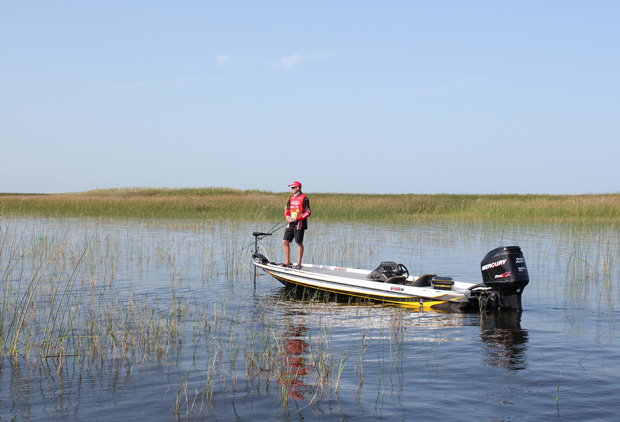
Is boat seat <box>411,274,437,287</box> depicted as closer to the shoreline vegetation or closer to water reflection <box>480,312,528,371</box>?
water reflection <box>480,312,528,371</box>

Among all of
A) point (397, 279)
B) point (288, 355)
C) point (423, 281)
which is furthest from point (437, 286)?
point (288, 355)

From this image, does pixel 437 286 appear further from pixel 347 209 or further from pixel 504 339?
pixel 347 209

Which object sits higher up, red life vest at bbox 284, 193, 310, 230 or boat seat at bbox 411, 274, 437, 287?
red life vest at bbox 284, 193, 310, 230

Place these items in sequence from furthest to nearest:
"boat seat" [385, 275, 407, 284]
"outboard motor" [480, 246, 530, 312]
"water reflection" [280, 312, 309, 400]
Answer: "boat seat" [385, 275, 407, 284]
"outboard motor" [480, 246, 530, 312]
"water reflection" [280, 312, 309, 400]

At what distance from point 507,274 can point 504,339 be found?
151 cm

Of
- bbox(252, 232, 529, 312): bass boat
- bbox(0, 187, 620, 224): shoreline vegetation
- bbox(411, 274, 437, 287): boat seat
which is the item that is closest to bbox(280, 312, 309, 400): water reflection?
bbox(252, 232, 529, 312): bass boat

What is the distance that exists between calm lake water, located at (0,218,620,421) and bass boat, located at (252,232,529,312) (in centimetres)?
26

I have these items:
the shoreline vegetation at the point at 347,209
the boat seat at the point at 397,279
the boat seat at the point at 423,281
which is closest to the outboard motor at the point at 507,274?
the boat seat at the point at 423,281

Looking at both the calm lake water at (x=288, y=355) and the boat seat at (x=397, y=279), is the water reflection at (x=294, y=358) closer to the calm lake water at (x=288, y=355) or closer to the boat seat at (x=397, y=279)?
the calm lake water at (x=288, y=355)

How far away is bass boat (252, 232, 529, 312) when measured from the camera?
9398 mm

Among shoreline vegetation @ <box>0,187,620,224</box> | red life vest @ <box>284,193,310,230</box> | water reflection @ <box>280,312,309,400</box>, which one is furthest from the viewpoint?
shoreline vegetation @ <box>0,187,620,224</box>

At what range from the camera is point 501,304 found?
960 cm

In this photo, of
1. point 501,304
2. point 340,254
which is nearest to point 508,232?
point 340,254

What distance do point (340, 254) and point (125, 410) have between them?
12.1 m
